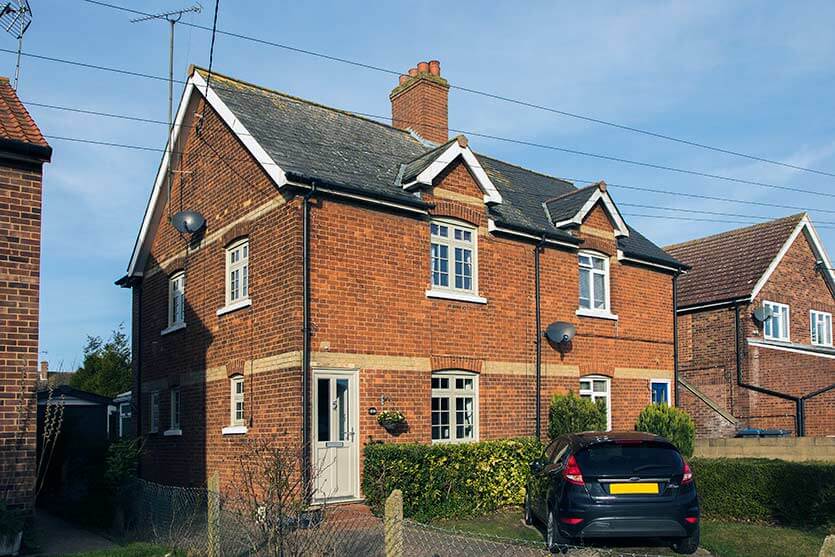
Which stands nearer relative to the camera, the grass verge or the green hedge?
the grass verge

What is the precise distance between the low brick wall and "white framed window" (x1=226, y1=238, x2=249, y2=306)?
11.8 m

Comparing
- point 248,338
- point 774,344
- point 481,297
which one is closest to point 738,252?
point 774,344

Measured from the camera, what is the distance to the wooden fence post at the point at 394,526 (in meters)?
6.76

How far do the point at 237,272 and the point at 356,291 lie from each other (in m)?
3.41

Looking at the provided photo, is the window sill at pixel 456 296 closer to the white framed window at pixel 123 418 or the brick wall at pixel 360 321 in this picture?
the brick wall at pixel 360 321

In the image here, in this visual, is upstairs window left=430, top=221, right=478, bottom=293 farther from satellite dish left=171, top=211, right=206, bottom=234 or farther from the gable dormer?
satellite dish left=171, top=211, right=206, bottom=234

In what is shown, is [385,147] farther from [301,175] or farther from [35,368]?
[35,368]

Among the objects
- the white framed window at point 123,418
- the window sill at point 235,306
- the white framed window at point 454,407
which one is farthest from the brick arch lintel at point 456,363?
the white framed window at point 123,418

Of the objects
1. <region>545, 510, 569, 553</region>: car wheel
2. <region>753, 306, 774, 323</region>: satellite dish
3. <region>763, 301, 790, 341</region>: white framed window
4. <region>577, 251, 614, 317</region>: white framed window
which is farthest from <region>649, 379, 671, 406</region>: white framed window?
<region>545, 510, 569, 553</region>: car wheel

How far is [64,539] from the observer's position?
503 inches

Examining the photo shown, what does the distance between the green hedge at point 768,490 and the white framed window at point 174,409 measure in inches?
Result: 478

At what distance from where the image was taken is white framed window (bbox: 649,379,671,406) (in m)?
22.8

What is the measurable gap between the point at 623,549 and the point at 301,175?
8469 mm

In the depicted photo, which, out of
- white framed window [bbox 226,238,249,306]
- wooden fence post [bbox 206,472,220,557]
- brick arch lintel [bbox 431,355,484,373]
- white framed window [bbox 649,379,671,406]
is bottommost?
wooden fence post [bbox 206,472,220,557]
